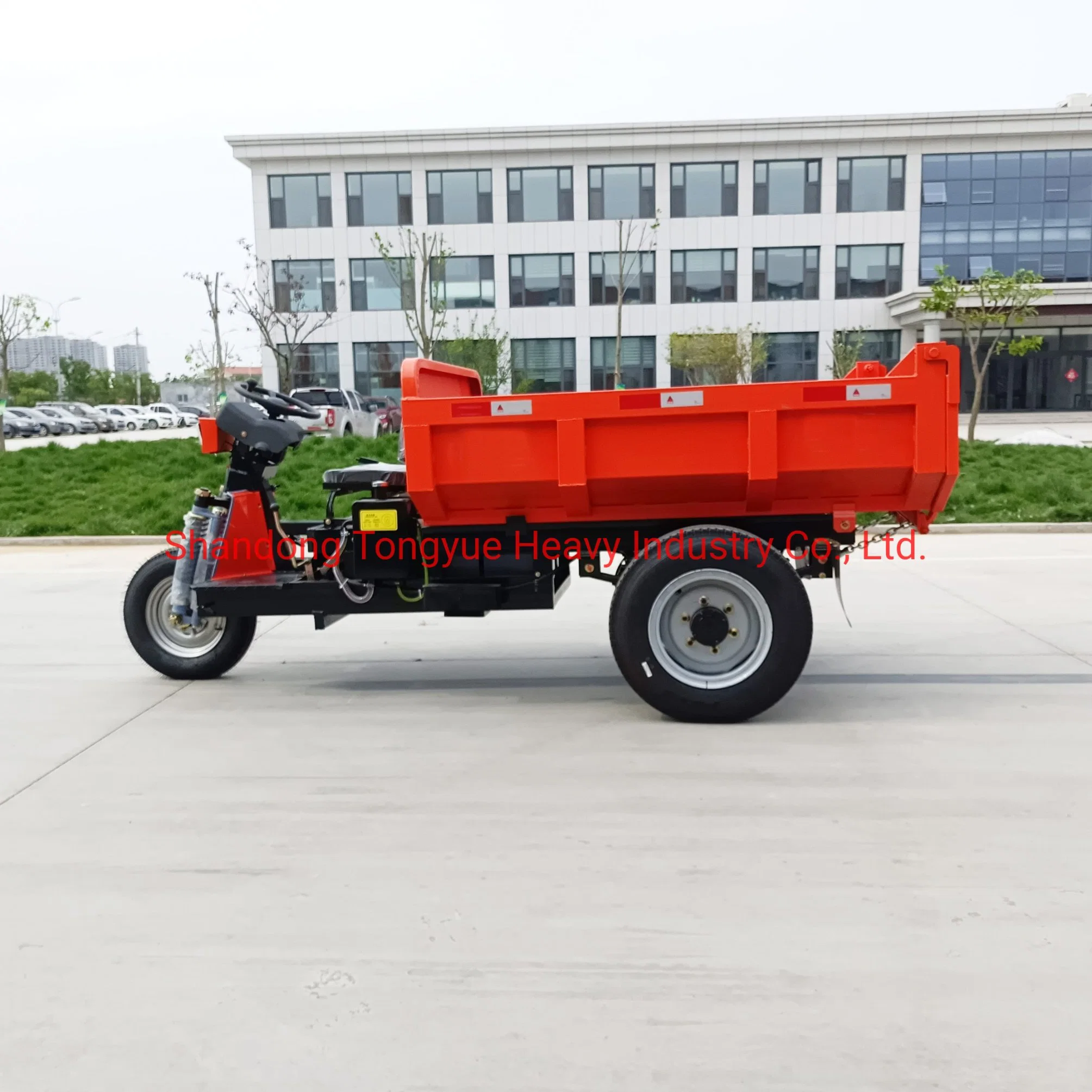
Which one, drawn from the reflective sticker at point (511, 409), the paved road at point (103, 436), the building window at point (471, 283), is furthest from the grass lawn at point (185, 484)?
the building window at point (471, 283)

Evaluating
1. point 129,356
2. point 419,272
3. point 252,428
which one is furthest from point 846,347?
point 129,356

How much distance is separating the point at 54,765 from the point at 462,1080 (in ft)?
10.6

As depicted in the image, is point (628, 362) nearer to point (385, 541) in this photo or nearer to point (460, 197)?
point (460, 197)

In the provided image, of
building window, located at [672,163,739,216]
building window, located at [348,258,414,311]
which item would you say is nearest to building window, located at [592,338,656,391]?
building window, located at [672,163,739,216]

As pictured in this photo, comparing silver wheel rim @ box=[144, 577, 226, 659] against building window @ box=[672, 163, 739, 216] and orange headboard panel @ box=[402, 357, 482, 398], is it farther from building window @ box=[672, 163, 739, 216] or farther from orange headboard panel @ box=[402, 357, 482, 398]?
building window @ box=[672, 163, 739, 216]

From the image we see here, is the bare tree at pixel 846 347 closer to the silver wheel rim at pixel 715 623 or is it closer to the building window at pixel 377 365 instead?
the building window at pixel 377 365

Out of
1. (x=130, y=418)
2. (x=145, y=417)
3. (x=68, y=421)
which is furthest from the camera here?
(x=145, y=417)

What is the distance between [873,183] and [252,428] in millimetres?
46762

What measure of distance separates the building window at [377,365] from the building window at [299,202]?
18.9 ft

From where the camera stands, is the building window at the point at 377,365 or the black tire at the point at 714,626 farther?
the building window at the point at 377,365

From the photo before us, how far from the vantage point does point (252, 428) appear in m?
6.26

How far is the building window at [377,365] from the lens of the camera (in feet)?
160

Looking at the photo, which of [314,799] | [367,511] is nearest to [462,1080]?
[314,799]

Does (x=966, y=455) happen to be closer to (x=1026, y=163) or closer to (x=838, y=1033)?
(x=838, y=1033)
